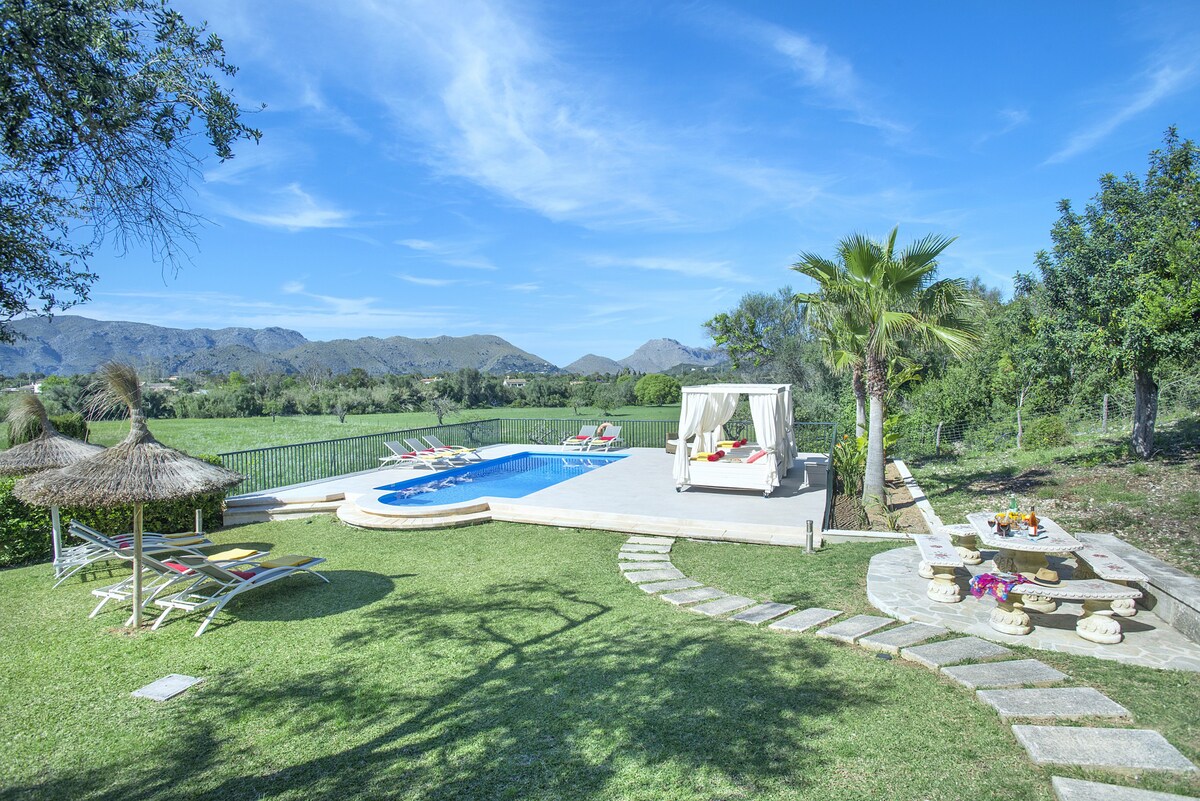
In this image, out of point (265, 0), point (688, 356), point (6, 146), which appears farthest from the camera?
point (688, 356)

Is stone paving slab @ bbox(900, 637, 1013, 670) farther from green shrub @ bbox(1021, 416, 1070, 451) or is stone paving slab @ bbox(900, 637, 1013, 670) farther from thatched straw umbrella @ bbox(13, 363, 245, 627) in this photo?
green shrub @ bbox(1021, 416, 1070, 451)

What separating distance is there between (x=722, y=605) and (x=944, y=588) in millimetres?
1908

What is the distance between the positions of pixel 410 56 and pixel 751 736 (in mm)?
10985

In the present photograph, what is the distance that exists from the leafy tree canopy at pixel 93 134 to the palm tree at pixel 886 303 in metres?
8.09

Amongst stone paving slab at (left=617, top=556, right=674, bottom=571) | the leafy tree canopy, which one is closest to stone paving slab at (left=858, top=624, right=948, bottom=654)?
stone paving slab at (left=617, top=556, right=674, bottom=571)

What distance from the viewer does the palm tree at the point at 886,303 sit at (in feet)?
28.3

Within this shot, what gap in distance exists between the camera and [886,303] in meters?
8.81

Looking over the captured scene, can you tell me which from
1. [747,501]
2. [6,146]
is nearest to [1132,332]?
[747,501]

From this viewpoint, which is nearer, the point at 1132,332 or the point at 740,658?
the point at 740,658

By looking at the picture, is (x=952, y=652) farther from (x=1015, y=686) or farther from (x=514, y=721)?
(x=514, y=721)

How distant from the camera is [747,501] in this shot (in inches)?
375

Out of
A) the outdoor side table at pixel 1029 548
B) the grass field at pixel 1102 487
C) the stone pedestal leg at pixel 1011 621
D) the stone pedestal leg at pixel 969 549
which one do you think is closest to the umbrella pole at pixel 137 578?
the stone pedestal leg at pixel 1011 621

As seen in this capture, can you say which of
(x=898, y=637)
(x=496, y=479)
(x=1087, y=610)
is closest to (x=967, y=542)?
(x=1087, y=610)

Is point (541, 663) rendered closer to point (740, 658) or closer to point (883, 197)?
point (740, 658)
